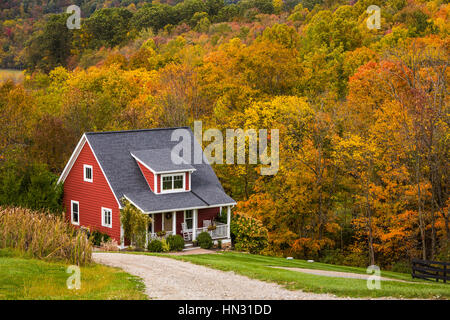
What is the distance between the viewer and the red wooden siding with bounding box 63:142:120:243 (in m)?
41.6

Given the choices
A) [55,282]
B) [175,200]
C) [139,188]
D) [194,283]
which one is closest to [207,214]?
[175,200]

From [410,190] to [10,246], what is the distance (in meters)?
26.2

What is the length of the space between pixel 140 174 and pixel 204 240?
20.1 feet

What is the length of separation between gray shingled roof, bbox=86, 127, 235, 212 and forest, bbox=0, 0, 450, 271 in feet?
10.9

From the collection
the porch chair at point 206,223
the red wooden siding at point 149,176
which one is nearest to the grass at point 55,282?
the red wooden siding at point 149,176

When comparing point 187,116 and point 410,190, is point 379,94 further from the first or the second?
point 187,116

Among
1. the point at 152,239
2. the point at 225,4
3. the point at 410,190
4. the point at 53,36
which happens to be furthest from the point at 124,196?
the point at 225,4

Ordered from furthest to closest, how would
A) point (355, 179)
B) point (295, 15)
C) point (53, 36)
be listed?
point (295, 15) < point (53, 36) < point (355, 179)

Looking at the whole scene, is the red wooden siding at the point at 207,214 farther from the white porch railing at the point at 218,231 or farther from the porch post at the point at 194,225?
the porch post at the point at 194,225

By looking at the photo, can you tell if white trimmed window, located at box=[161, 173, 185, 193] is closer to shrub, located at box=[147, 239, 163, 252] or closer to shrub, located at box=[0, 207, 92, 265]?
shrub, located at box=[147, 239, 163, 252]

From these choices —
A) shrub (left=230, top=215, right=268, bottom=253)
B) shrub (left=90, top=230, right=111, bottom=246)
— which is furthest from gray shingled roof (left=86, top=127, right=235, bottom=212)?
shrub (left=90, top=230, right=111, bottom=246)

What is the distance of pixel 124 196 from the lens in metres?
40.8

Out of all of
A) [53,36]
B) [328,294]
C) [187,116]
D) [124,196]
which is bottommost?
[328,294]

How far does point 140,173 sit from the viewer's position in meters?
42.8
